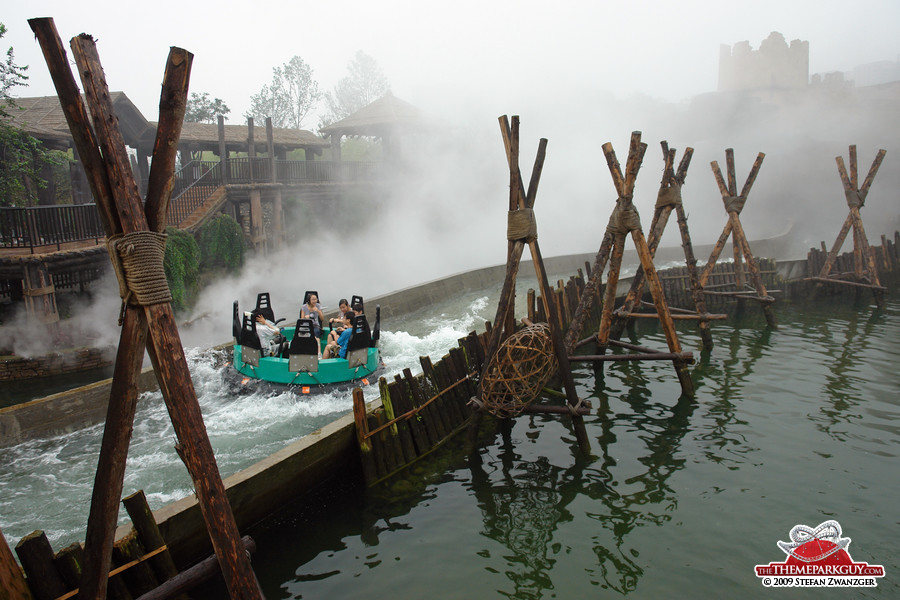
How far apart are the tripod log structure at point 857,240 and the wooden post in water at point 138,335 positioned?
1659 cm

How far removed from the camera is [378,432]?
6.75m

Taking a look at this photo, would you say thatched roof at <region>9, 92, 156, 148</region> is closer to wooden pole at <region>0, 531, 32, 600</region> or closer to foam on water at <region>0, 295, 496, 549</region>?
foam on water at <region>0, 295, 496, 549</region>

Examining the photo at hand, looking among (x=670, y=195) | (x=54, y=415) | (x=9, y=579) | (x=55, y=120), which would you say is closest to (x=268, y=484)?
(x=9, y=579)

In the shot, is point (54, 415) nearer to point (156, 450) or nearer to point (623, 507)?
point (156, 450)

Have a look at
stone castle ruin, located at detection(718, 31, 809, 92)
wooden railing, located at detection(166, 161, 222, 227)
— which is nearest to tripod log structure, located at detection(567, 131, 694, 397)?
wooden railing, located at detection(166, 161, 222, 227)

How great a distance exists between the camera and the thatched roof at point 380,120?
98.7 ft

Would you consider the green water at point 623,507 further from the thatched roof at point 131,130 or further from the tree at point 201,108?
the tree at point 201,108

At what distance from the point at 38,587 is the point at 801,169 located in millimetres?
44678

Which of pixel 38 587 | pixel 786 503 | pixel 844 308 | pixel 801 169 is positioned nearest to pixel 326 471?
pixel 38 587

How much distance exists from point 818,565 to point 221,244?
19227 mm

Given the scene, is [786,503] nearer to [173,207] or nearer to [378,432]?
[378,432]

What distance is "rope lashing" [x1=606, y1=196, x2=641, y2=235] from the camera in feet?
27.2

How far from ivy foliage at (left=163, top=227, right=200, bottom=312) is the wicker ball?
1147 cm

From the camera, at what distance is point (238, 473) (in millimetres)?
5695
